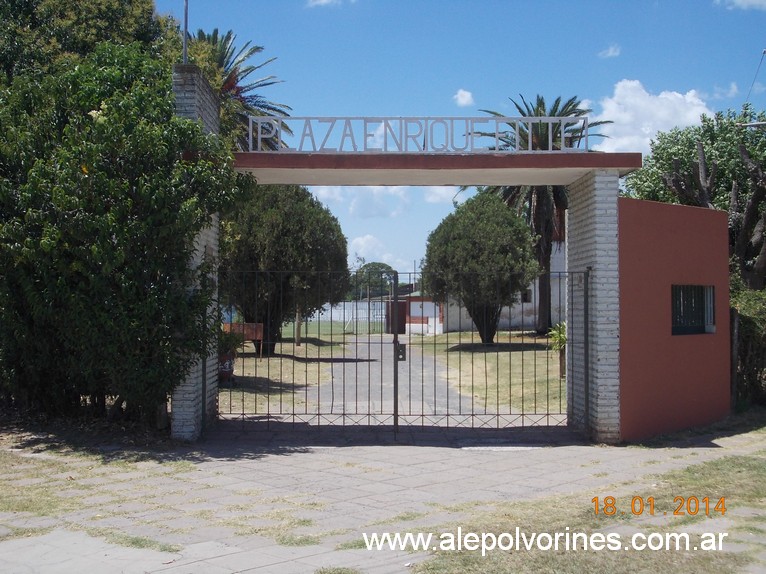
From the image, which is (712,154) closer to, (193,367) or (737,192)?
(737,192)

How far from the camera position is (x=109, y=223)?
8.69 m

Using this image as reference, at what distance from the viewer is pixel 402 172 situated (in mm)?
10578


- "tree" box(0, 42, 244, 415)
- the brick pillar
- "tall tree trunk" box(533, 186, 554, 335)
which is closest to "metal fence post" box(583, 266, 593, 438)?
"tree" box(0, 42, 244, 415)

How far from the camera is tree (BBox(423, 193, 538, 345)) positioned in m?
29.3

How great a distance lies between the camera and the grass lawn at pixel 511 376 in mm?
13477

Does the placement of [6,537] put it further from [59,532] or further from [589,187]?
[589,187]

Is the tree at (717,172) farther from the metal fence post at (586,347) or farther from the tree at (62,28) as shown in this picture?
the tree at (62,28)

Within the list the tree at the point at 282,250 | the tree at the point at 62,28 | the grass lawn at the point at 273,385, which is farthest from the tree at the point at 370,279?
the tree at the point at 282,250

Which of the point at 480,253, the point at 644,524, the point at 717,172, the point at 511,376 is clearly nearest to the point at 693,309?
the point at 644,524

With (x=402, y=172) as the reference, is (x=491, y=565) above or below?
below

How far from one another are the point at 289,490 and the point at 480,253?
23.3 metres

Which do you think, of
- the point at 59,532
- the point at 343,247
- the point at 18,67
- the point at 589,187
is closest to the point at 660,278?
the point at 589,187

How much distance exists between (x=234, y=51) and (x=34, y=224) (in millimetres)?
20213

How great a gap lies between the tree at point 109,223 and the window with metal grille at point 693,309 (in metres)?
6.68
